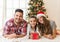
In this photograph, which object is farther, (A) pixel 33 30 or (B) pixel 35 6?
(B) pixel 35 6

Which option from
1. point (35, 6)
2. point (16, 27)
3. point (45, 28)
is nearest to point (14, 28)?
point (16, 27)

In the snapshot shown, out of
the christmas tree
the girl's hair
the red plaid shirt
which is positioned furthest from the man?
the christmas tree

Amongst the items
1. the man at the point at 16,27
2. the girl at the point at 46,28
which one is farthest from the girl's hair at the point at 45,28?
the man at the point at 16,27

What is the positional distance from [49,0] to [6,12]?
119 centimetres

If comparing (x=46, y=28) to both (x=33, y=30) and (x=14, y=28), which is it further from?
(x=14, y=28)

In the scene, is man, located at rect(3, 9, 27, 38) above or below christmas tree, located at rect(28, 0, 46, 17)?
below

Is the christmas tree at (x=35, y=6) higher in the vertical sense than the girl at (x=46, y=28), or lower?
higher

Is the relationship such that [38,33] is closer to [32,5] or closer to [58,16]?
[32,5]

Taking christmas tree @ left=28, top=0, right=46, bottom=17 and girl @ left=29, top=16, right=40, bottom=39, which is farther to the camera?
christmas tree @ left=28, top=0, right=46, bottom=17

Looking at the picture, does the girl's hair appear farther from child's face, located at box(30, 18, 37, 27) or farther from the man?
the man

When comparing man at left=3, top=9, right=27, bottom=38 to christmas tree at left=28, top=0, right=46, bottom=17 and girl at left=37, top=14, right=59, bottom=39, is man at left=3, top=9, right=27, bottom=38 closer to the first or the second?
girl at left=37, top=14, right=59, bottom=39

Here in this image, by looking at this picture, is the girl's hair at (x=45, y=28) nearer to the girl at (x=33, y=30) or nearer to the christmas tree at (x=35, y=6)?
the girl at (x=33, y=30)

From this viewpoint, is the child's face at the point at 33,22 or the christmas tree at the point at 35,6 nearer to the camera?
the child's face at the point at 33,22

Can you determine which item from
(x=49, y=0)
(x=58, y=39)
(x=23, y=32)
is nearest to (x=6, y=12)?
(x=49, y=0)
